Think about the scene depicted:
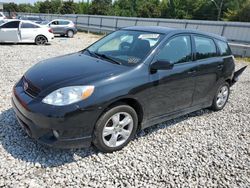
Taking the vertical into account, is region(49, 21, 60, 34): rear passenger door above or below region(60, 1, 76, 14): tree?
below

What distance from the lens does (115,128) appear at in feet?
11.3

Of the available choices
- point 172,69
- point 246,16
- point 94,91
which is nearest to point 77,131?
point 94,91

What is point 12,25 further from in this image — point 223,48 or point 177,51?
point 177,51

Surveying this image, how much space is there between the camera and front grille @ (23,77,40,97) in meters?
3.20

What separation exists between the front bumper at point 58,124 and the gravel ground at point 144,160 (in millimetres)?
329

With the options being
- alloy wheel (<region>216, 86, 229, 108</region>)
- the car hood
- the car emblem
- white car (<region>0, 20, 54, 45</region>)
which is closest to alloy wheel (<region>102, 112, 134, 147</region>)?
the car hood

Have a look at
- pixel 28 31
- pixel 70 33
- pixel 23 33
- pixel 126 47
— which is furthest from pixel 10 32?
pixel 126 47

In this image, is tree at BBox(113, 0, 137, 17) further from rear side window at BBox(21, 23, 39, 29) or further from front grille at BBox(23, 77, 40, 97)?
front grille at BBox(23, 77, 40, 97)

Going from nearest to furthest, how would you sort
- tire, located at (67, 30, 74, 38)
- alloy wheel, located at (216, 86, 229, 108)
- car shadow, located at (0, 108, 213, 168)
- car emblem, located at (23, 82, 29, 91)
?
car shadow, located at (0, 108, 213, 168) < car emblem, located at (23, 82, 29, 91) < alloy wheel, located at (216, 86, 229, 108) < tire, located at (67, 30, 74, 38)

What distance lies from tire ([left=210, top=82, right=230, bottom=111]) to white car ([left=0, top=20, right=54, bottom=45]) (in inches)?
459

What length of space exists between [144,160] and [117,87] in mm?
1052

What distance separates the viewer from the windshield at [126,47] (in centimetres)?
379

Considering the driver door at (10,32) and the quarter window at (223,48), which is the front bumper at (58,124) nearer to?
the quarter window at (223,48)

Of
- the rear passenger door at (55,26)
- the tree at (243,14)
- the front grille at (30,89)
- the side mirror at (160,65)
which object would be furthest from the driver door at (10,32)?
the tree at (243,14)
